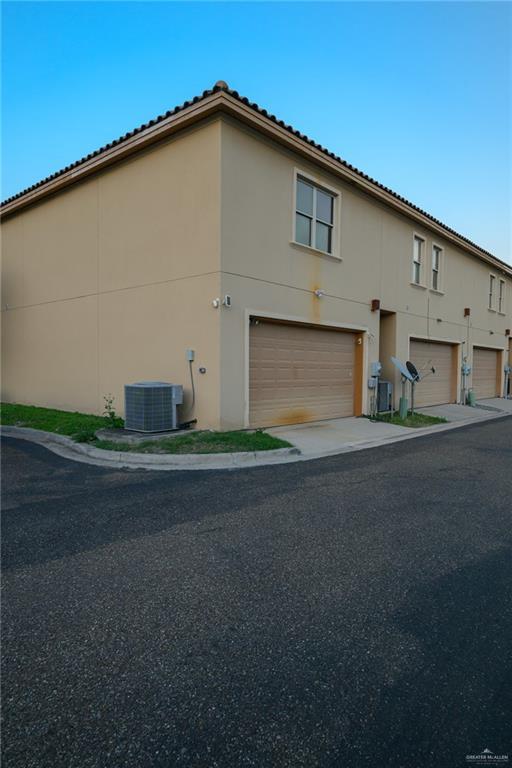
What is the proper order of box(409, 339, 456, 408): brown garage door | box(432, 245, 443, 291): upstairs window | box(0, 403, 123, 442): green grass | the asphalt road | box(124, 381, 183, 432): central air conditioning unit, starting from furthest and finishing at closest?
box(432, 245, 443, 291): upstairs window → box(409, 339, 456, 408): brown garage door → box(0, 403, 123, 442): green grass → box(124, 381, 183, 432): central air conditioning unit → the asphalt road

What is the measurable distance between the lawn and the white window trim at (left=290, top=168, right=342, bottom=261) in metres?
4.69

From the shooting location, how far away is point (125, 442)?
7.85 m

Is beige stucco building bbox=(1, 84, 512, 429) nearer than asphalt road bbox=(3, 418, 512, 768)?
No

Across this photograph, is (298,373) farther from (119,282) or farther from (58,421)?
(58,421)

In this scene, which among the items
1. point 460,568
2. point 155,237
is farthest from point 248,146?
point 460,568

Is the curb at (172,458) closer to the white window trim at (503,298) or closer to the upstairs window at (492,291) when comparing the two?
the upstairs window at (492,291)

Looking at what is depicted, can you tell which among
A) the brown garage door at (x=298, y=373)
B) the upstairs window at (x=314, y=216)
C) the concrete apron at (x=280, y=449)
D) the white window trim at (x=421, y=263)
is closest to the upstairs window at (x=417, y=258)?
the white window trim at (x=421, y=263)

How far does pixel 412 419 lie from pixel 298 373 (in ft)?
12.8

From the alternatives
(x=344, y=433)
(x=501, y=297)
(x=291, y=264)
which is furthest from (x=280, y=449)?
(x=501, y=297)

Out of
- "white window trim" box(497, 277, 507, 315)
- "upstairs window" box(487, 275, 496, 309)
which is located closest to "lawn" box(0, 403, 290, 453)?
"upstairs window" box(487, 275, 496, 309)

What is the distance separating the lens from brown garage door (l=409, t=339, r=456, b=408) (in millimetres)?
15141

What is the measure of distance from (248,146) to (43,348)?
8.65 metres

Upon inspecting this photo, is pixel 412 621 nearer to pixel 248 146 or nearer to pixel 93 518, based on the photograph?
pixel 93 518

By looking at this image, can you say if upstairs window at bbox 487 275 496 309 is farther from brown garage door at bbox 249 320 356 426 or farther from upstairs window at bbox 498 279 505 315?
brown garage door at bbox 249 320 356 426
